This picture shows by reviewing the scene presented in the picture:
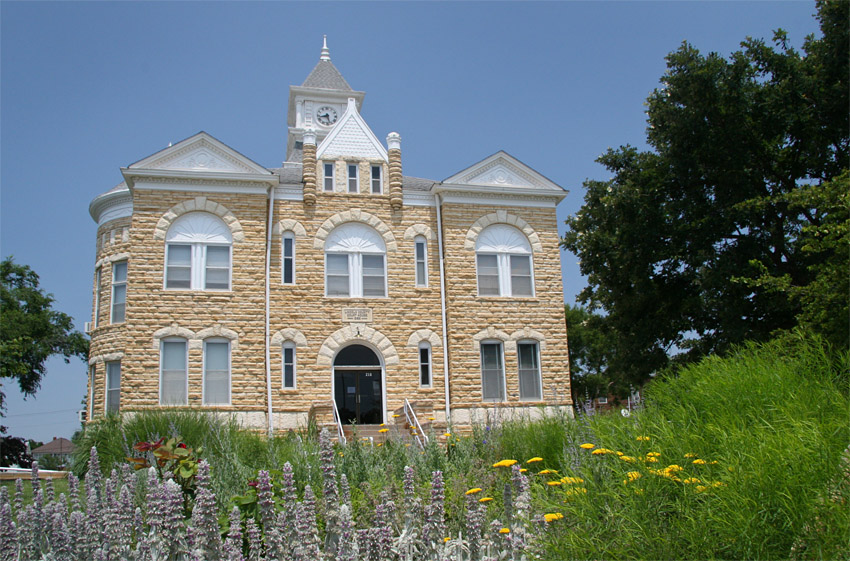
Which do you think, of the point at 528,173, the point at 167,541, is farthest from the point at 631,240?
the point at 167,541

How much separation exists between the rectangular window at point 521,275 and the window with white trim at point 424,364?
3316 mm

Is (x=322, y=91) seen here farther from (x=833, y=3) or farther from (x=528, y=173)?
(x=833, y=3)

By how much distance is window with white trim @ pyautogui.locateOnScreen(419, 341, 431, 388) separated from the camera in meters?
22.0

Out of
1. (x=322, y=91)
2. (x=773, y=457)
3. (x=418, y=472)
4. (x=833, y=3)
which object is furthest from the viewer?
(x=322, y=91)

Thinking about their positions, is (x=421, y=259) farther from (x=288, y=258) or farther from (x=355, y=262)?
(x=288, y=258)

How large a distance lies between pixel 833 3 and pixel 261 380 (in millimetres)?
20438

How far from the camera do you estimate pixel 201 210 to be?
2131 cm

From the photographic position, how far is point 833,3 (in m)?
21.9

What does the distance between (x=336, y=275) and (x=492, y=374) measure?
5678mm

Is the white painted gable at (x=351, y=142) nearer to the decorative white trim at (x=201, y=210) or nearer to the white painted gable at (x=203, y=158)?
the white painted gable at (x=203, y=158)

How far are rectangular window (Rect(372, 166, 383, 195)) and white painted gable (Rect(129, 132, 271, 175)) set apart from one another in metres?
3.44

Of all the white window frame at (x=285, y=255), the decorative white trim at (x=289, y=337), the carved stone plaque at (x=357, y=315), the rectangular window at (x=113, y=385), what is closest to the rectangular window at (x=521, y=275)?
the carved stone plaque at (x=357, y=315)

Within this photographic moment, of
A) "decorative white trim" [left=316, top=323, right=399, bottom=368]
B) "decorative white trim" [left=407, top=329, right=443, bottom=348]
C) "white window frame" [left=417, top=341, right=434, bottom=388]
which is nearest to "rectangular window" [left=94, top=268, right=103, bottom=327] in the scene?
"decorative white trim" [left=316, top=323, right=399, bottom=368]

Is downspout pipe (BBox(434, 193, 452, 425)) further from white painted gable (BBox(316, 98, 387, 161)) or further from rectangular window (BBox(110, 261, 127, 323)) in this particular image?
rectangular window (BBox(110, 261, 127, 323))
